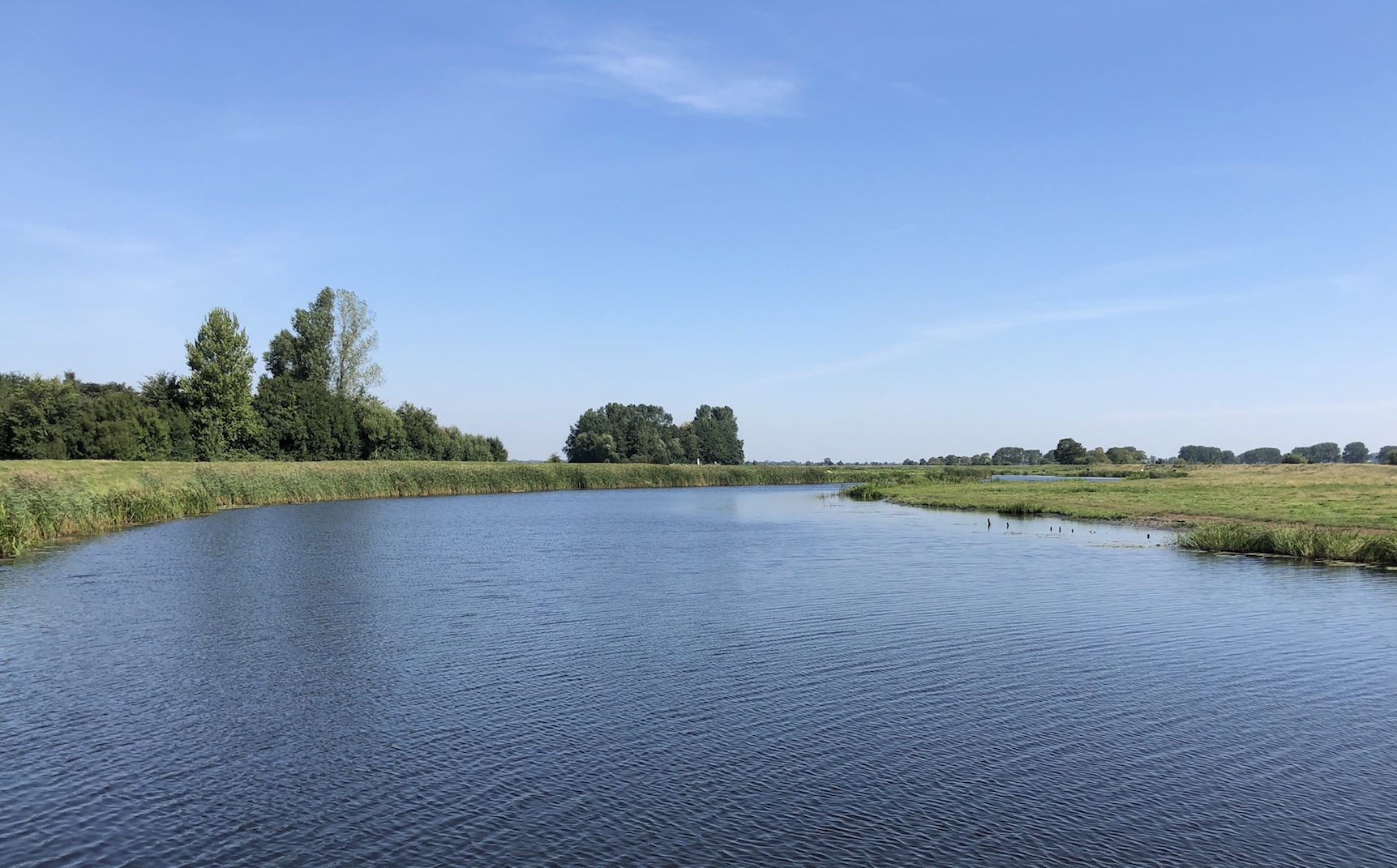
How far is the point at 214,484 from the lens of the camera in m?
60.2

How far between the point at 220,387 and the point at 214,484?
85.2ft

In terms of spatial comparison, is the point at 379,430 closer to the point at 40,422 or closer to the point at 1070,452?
the point at 40,422

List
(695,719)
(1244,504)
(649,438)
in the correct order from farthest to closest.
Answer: (649,438) < (1244,504) < (695,719)

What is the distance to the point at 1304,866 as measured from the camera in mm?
8289

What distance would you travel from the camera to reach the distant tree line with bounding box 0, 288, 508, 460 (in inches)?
2751

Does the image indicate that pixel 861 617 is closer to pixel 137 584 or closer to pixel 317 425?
pixel 137 584

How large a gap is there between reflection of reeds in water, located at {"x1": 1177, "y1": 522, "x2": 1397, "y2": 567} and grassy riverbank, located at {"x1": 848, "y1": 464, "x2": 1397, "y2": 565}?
3cm

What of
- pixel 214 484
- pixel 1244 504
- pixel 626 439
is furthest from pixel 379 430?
pixel 1244 504

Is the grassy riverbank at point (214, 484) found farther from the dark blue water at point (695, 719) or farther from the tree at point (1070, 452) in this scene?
the tree at point (1070, 452)

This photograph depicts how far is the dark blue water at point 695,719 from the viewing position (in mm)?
8984

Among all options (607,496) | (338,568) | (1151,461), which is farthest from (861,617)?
(1151,461)

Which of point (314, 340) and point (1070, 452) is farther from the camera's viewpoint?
point (1070, 452)

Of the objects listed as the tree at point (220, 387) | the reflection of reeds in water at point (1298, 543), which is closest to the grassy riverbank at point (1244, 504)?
the reflection of reeds in water at point (1298, 543)

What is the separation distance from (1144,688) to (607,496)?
73123mm
